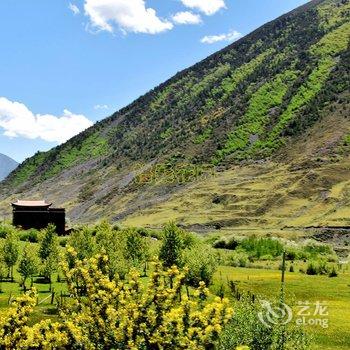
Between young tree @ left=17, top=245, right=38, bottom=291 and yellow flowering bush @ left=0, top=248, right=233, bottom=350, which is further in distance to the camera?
young tree @ left=17, top=245, right=38, bottom=291

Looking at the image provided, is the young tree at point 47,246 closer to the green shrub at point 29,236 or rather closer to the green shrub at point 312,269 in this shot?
the green shrub at point 29,236

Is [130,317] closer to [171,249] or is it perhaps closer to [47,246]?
[171,249]

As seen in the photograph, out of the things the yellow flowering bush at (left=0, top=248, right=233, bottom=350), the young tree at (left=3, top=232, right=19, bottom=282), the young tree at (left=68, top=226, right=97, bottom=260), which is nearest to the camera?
the yellow flowering bush at (left=0, top=248, right=233, bottom=350)

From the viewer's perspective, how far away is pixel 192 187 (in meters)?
177

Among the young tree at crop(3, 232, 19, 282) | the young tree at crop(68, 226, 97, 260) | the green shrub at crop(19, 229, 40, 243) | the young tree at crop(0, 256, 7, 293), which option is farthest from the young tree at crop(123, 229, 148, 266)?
the green shrub at crop(19, 229, 40, 243)

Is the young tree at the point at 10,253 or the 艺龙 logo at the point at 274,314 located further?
the young tree at the point at 10,253

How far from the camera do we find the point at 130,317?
15.4m

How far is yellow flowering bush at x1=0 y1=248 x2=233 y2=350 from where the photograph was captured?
14.6 m

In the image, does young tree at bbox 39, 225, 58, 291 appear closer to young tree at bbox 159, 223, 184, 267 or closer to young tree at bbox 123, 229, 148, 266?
young tree at bbox 123, 229, 148, 266

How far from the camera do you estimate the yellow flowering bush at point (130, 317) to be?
47.8 ft

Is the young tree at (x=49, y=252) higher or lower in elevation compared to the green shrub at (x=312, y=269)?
higher

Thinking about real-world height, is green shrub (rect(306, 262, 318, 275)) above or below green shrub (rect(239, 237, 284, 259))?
below

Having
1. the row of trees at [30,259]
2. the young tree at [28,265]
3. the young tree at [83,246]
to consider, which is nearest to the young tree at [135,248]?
the young tree at [83,246]

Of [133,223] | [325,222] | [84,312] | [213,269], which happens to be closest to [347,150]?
[325,222]
